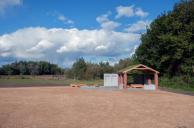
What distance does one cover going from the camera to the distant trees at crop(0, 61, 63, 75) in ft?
361

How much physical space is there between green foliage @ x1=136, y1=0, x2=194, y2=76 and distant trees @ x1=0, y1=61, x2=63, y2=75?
237 ft

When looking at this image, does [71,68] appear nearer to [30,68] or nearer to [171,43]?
[30,68]

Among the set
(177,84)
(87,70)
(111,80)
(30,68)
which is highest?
(30,68)

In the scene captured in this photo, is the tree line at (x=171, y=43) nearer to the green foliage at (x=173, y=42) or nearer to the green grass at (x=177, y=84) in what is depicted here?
the green foliage at (x=173, y=42)

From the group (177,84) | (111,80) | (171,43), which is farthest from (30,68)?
(177,84)

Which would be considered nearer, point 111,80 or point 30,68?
point 111,80

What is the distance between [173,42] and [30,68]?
3271 inches

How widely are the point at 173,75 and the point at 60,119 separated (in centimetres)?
3676

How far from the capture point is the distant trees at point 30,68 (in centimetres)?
10994

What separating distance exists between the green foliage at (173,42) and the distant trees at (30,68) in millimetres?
72282

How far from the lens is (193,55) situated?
139 ft

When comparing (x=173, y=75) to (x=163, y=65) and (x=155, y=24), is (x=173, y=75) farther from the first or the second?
(x=155, y=24)

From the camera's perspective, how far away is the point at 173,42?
42.5 metres

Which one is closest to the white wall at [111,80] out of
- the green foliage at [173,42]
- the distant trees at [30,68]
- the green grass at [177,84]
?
the green grass at [177,84]
